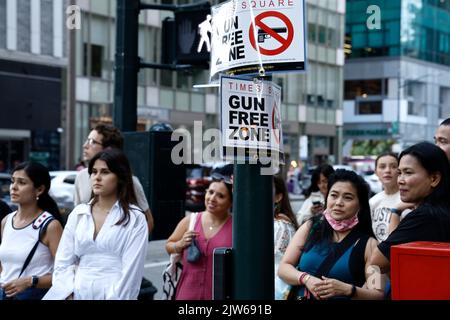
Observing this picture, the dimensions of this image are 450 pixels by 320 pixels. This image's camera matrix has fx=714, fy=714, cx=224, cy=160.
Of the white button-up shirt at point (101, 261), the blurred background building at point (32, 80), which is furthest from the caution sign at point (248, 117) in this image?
the blurred background building at point (32, 80)

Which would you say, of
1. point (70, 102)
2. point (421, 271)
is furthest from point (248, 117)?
point (70, 102)

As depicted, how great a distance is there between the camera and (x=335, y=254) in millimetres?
4078

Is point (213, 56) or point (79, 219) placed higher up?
point (213, 56)

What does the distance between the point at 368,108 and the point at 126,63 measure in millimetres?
53449

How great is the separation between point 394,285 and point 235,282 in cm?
77

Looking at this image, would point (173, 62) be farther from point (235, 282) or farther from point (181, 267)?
point (235, 282)

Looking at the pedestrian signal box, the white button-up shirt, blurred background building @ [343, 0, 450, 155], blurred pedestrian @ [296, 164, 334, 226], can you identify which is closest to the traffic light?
the pedestrian signal box

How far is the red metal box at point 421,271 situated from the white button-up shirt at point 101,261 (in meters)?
1.85

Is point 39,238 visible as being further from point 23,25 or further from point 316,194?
point 23,25

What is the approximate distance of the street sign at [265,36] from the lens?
3.33 m

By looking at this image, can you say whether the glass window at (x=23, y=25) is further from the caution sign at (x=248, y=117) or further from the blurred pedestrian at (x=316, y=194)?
the caution sign at (x=248, y=117)

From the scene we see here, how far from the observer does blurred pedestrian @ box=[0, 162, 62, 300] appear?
4.88 metres

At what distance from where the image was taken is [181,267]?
5367 millimetres
